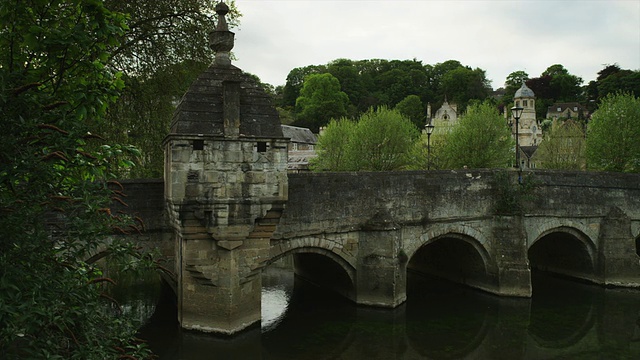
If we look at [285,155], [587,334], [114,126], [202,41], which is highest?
[202,41]

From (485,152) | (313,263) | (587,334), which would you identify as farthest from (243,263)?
(485,152)

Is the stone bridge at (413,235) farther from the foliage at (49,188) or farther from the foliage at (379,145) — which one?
the foliage at (379,145)

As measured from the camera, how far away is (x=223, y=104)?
11633 mm

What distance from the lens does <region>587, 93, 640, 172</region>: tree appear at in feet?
89.7

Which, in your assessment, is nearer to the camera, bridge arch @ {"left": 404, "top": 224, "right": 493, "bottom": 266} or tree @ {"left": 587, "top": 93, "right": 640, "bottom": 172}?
bridge arch @ {"left": 404, "top": 224, "right": 493, "bottom": 266}

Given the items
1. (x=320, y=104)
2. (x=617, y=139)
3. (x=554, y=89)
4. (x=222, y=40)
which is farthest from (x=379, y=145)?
(x=554, y=89)

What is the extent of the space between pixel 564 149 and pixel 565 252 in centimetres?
1653

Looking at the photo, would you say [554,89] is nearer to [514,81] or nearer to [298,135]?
[514,81]

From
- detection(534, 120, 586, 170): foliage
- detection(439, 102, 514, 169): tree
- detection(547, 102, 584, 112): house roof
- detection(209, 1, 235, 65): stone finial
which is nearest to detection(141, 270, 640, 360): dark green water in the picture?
detection(209, 1, 235, 65): stone finial

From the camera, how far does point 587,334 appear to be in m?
14.3

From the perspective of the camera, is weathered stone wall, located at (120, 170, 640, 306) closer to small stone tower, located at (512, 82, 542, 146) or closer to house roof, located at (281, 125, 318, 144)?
house roof, located at (281, 125, 318, 144)

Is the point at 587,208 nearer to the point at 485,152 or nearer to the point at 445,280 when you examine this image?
the point at 445,280

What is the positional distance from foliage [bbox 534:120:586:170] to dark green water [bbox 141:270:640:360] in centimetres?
1776

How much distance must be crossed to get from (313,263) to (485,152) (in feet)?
53.6
